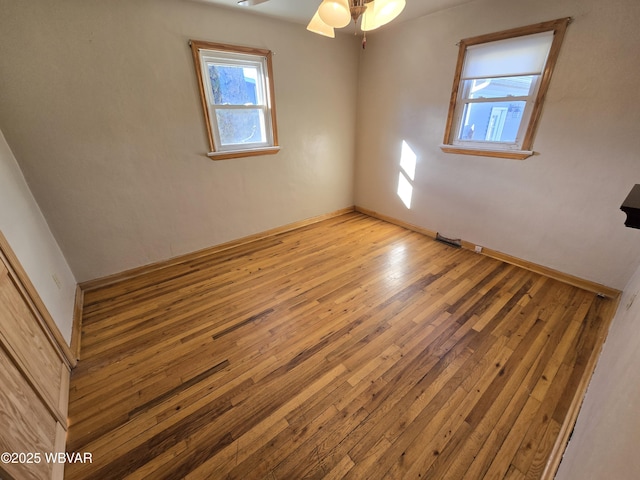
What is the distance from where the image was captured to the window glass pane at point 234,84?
2.73 meters

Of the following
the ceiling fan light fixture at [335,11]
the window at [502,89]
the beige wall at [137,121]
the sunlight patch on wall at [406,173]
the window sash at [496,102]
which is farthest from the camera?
the sunlight patch on wall at [406,173]

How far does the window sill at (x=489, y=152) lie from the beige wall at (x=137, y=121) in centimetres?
167

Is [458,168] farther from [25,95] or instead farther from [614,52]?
[25,95]

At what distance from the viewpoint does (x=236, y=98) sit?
9.47 ft

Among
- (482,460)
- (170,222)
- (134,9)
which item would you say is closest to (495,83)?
(482,460)

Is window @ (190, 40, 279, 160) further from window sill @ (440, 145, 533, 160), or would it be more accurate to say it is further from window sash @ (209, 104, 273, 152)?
window sill @ (440, 145, 533, 160)

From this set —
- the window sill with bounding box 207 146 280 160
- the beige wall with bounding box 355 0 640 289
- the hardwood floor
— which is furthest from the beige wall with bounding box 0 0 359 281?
the beige wall with bounding box 355 0 640 289

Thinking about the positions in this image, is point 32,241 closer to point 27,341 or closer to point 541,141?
point 27,341

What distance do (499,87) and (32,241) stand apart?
13.3 feet

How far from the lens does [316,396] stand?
5.02ft

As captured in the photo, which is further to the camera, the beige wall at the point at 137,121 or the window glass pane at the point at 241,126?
the window glass pane at the point at 241,126

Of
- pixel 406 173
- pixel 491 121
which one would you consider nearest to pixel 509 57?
pixel 491 121

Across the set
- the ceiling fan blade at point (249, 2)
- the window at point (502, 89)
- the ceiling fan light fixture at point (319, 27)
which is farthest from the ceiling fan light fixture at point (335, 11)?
the window at point (502, 89)

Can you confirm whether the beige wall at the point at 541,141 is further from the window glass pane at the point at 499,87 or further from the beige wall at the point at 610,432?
the beige wall at the point at 610,432
